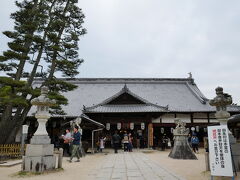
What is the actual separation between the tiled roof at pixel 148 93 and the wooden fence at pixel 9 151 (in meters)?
8.76

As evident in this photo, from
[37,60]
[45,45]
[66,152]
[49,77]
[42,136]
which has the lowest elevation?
[66,152]

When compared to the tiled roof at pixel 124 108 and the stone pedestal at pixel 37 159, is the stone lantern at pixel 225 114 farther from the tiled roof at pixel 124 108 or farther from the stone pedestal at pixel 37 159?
the tiled roof at pixel 124 108

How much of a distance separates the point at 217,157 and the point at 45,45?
40.8 feet

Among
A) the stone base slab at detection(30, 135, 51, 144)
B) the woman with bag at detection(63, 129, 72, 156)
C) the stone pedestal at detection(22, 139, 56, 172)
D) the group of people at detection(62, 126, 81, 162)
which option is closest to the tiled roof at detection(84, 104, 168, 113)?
the woman with bag at detection(63, 129, 72, 156)

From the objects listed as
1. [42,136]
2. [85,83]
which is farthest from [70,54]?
[85,83]

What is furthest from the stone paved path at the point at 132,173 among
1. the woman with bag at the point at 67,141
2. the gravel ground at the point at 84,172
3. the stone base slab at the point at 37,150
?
the woman with bag at the point at 67,141

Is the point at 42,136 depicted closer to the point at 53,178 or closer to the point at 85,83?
the point at 53,178

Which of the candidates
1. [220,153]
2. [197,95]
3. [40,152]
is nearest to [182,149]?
[220,153]

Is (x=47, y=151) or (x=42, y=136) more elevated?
(x=42, y=136)

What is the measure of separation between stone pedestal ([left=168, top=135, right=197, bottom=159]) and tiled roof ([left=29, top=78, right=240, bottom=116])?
29.8 ft

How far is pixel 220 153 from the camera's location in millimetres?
5418

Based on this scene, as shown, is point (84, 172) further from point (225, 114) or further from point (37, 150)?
point (225, 114)

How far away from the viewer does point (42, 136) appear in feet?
24.9

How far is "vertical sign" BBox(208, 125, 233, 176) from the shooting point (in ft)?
17.0
